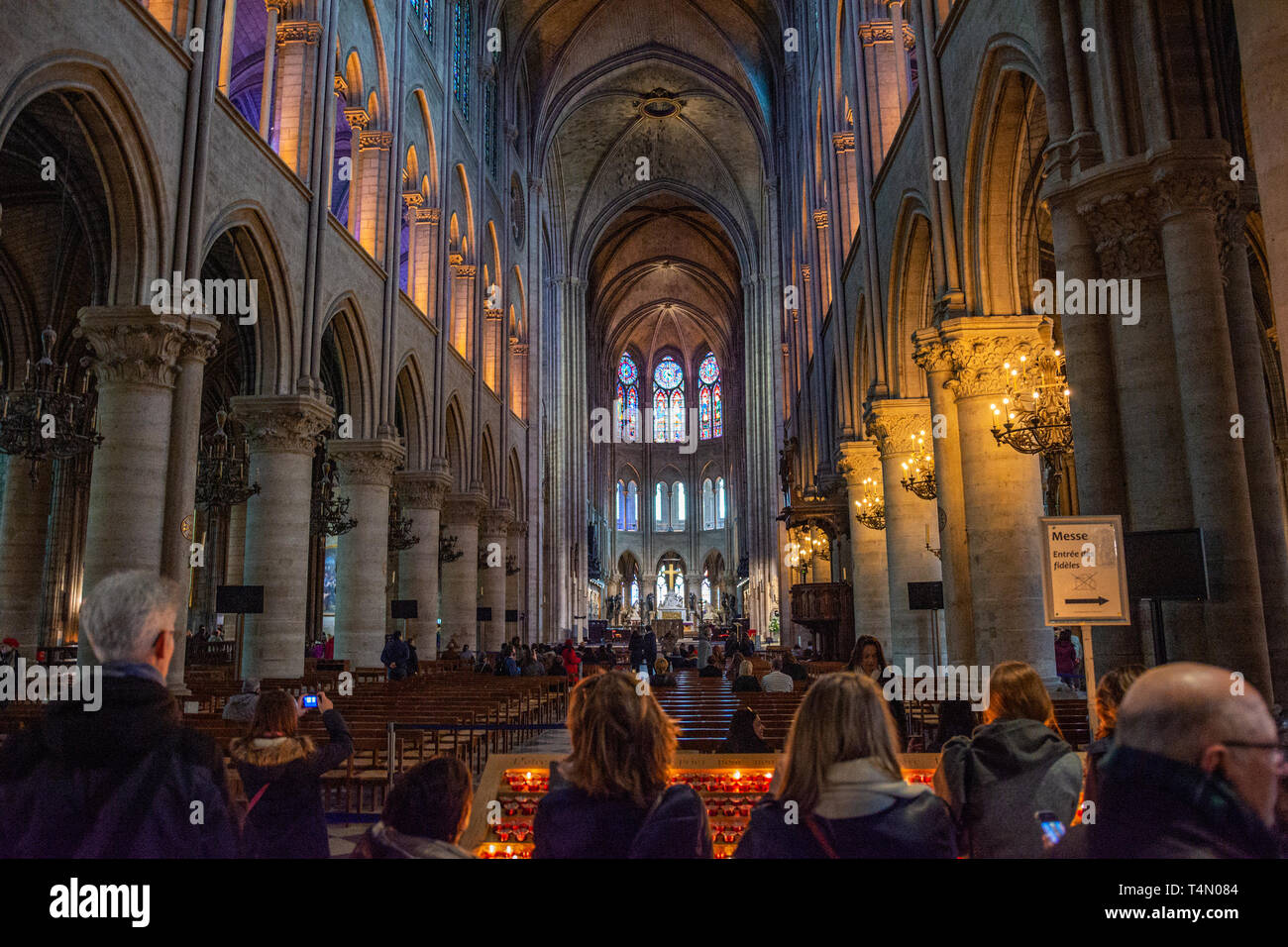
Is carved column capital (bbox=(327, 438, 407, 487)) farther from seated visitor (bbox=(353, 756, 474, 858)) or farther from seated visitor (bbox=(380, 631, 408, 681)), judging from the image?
seated visitor (bbox=(353, 756, 474, 858))

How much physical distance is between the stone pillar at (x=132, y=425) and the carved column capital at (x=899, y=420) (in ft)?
31.0

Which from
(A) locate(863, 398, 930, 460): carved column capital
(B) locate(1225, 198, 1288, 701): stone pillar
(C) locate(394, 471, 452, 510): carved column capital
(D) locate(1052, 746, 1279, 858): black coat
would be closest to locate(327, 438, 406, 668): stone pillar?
(C) locate(394, 471, 452, 510): carved column capital

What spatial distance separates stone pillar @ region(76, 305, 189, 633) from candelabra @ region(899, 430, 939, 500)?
30.9 feet

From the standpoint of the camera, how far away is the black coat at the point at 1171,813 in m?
1.48

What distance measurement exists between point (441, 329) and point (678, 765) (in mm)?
17987

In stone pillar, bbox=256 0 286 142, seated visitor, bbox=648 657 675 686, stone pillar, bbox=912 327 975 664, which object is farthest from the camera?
stone pillar, bbox=256 0 286 142

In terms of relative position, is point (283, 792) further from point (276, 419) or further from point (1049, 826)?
point (276, 419)

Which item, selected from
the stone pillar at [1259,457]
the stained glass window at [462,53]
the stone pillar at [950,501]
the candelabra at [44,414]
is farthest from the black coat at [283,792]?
the stained glass window at [462,53]

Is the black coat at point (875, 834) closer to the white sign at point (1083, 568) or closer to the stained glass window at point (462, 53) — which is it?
the white sign at point (1083, 568)

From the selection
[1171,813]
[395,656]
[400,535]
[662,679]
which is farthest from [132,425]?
[1171,813]

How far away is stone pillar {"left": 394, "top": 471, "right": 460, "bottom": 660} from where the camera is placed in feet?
65.1
